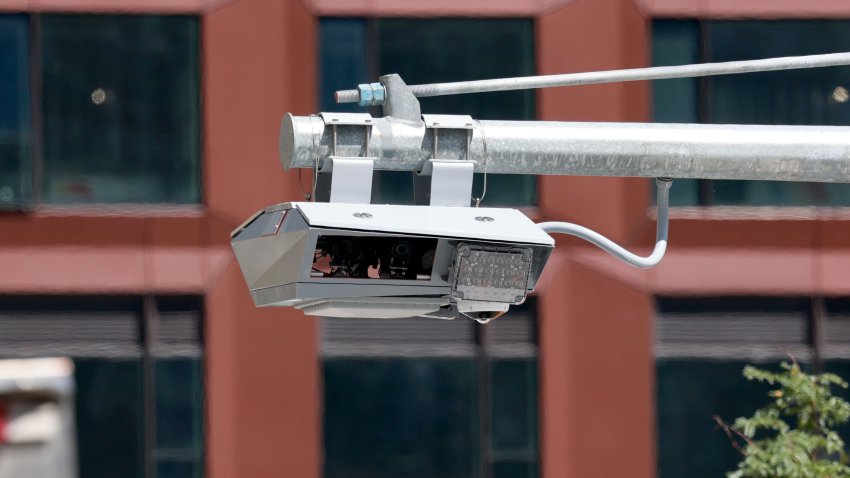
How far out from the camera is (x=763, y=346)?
19.0 m

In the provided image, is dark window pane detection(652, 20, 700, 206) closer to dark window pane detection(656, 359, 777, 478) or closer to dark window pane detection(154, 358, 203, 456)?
dark window pane detection(656, 359, 777, 478)

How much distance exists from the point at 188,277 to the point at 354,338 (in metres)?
1.83

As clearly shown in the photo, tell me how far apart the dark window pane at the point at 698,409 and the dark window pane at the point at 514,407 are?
4.43 ft

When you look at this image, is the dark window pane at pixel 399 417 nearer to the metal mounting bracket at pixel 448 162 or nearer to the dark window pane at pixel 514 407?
the dark window pane at pixel 514 407

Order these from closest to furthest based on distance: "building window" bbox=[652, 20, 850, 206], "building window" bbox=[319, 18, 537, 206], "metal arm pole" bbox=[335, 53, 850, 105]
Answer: "metal arm pole" bbox=[335, 53, 850, 105] → "building window" bbox=[319, 18, 537, 206] → "building window" bbox=[652, 20, 850, 206]

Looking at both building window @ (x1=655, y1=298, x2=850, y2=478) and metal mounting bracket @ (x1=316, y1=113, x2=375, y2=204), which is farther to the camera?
building window @ (x1=655, y1=298, x2=850, y2=478)

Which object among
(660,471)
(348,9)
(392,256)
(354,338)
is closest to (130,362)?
(354,338)

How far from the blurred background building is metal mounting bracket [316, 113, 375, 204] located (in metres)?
11.6

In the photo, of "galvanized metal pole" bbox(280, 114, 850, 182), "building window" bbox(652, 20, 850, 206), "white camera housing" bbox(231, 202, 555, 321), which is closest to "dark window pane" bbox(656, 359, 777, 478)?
"building window" bbox(652, 20, 850, 206)

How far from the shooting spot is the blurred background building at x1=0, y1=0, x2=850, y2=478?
18.4 m

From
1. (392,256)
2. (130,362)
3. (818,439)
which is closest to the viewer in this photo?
(392,256)

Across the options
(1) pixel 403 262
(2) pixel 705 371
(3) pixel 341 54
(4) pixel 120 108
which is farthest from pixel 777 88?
(1) pixel 403 262

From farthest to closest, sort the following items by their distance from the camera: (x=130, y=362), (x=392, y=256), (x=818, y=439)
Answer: (x=130, y=362), (x=818, y=439), (x=392, y=256)

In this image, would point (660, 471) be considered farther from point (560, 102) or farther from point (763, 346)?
point (560, 102)
